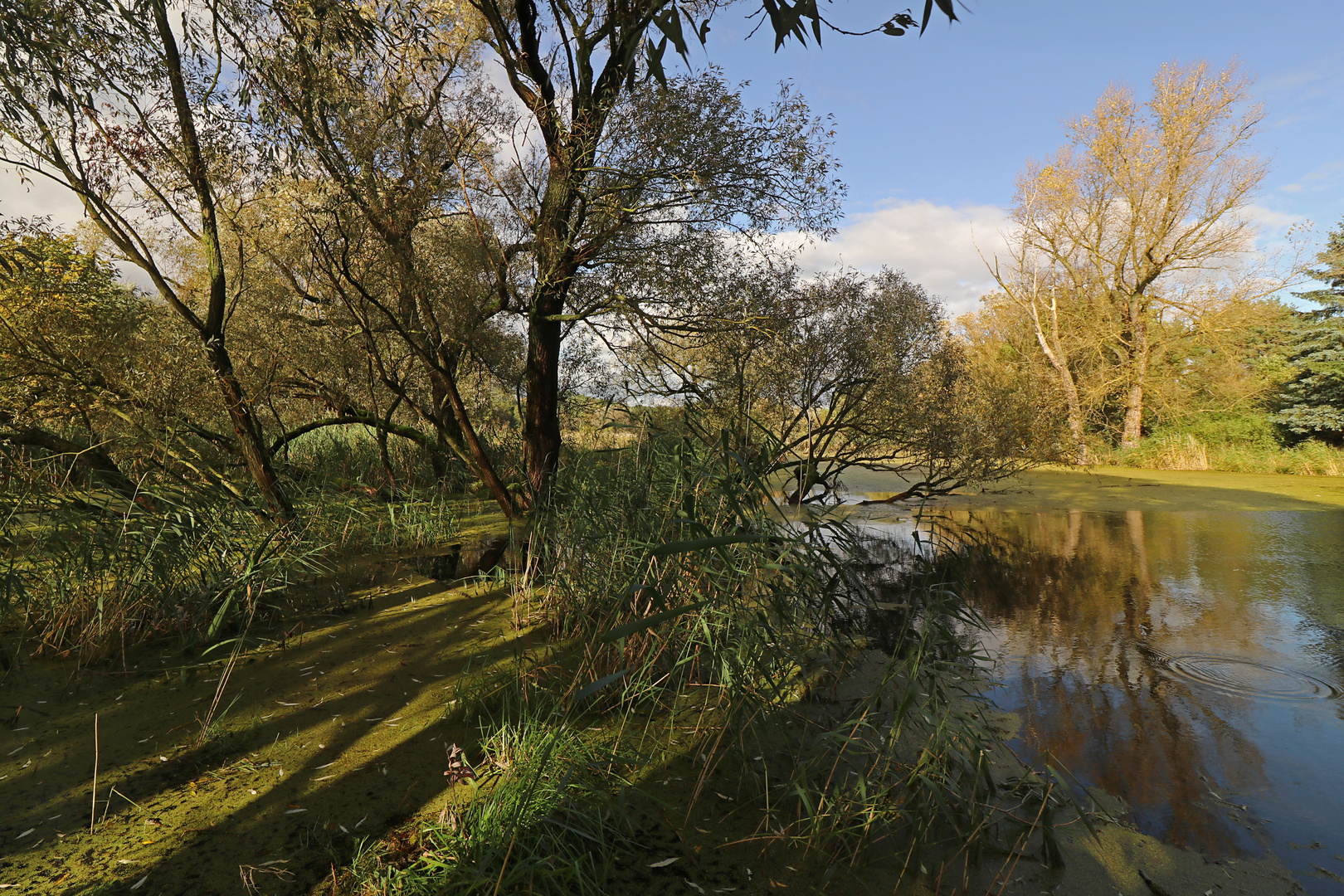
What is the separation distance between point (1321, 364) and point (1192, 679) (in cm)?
2066

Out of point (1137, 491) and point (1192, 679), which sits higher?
point (1137, 491)

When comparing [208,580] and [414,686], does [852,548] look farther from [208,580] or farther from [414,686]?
[208,580]

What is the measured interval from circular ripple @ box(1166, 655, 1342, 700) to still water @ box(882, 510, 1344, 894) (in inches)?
0.5

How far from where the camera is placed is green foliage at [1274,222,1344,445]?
60.5 ft

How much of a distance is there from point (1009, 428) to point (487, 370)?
304 inches

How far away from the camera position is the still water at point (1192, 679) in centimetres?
314

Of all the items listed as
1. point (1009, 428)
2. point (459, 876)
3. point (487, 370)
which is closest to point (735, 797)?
point (459, 876)

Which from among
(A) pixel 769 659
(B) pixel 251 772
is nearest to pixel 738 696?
(A) pixel 769 659

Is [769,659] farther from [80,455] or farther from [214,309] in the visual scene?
[80,455]

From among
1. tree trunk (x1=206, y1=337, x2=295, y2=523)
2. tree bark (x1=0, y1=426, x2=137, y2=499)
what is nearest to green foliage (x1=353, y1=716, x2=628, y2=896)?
tree bark (x1=0, y1=426, x2=137, y2=499)

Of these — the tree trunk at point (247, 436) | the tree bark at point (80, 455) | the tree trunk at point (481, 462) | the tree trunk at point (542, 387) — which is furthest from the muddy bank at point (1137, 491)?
the tree bark at point (80, 455)

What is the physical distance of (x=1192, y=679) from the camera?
4.72 metres

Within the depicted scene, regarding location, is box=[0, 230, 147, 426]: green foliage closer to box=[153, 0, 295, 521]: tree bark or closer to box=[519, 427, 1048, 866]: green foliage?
box=[153, 0, 295, 521]: tree bark

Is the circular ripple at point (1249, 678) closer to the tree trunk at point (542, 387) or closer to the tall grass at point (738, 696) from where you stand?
the tall grass at point (738, 696)
